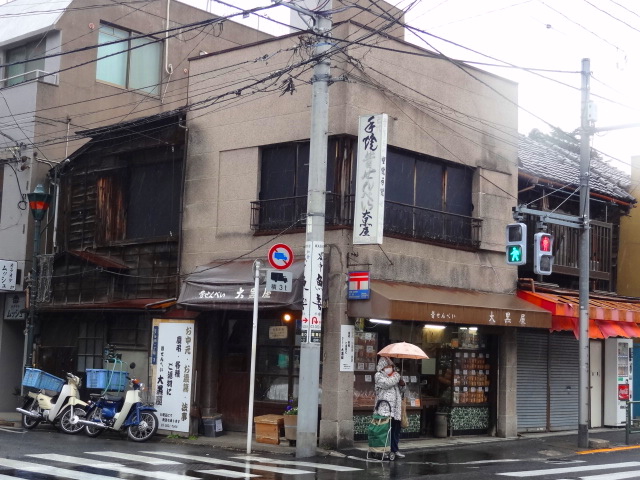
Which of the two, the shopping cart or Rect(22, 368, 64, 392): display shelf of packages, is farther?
Rect(22, 368, 64, 392): display shelf of packages

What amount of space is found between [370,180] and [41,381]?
930 centimetres

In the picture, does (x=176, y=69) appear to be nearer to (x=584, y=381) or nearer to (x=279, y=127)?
(x=279, y=127)

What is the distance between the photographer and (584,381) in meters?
18.5

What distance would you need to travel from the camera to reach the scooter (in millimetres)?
18594

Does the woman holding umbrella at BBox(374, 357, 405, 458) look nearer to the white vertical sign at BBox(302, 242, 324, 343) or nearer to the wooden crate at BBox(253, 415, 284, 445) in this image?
the white vertical sign at BBox(302, 242, 324, 343)

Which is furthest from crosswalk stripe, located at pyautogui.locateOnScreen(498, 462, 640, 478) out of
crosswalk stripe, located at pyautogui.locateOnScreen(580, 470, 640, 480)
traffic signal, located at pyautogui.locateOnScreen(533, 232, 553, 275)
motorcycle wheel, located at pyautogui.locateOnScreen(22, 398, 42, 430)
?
motorcycle wheel, located at pyautogui.locateOnScreen(22, 398, 42, 430)

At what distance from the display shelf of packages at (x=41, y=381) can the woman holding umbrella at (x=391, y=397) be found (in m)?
8.42

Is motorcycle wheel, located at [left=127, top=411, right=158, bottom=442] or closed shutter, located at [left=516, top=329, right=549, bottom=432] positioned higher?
closed shutter, located at [left=516, top=329, right=549, bottom=432]

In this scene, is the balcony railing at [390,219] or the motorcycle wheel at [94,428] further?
the motorcycle wheel at [94,428]

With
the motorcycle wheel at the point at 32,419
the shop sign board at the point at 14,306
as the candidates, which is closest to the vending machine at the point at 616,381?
the motorcycle wheel at the point at 32,419

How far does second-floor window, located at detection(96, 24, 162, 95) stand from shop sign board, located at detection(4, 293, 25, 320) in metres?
7.22

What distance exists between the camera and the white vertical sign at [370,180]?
1670 cm

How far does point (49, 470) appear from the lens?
1342cm

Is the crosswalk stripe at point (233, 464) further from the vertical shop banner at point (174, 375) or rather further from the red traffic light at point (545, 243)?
the red traffic light at point (545, 243)
